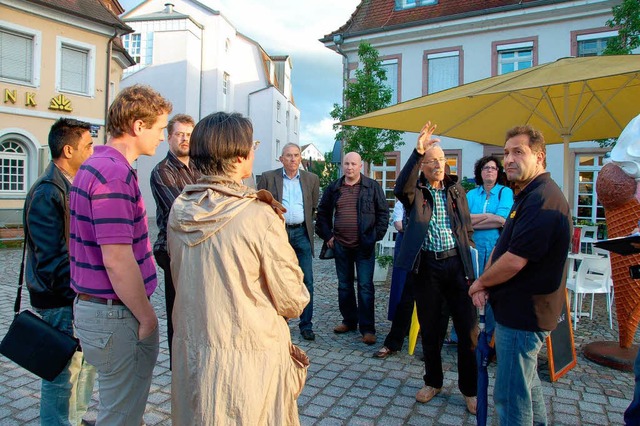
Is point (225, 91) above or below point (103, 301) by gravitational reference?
above

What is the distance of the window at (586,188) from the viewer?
15.0 metres

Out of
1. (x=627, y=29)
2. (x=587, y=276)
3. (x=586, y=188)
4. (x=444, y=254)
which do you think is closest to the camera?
(x=444, y=254)

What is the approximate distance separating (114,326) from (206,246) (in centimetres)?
64

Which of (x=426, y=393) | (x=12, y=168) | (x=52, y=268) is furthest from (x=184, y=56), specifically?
(x=426, y=393)

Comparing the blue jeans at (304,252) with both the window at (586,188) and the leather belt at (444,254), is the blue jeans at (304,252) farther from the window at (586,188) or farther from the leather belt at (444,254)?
the window at (586,188)

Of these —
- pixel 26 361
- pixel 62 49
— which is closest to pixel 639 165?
pixel 26 361

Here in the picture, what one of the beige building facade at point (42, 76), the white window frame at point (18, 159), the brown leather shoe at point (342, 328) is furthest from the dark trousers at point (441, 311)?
the white window frame at point (18, 159)

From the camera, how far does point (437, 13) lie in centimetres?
1720

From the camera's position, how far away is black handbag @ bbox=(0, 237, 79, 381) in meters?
2.41

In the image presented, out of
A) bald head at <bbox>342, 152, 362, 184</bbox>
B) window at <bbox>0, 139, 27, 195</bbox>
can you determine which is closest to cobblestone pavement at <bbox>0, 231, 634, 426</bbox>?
bald head at <bbox>342, 152, 362, 184</bbox>

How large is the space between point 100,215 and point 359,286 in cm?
377

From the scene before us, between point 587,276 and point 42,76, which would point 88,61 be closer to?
point 42,76

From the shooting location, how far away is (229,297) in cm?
174

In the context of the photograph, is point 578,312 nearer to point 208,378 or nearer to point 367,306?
point 367,306
